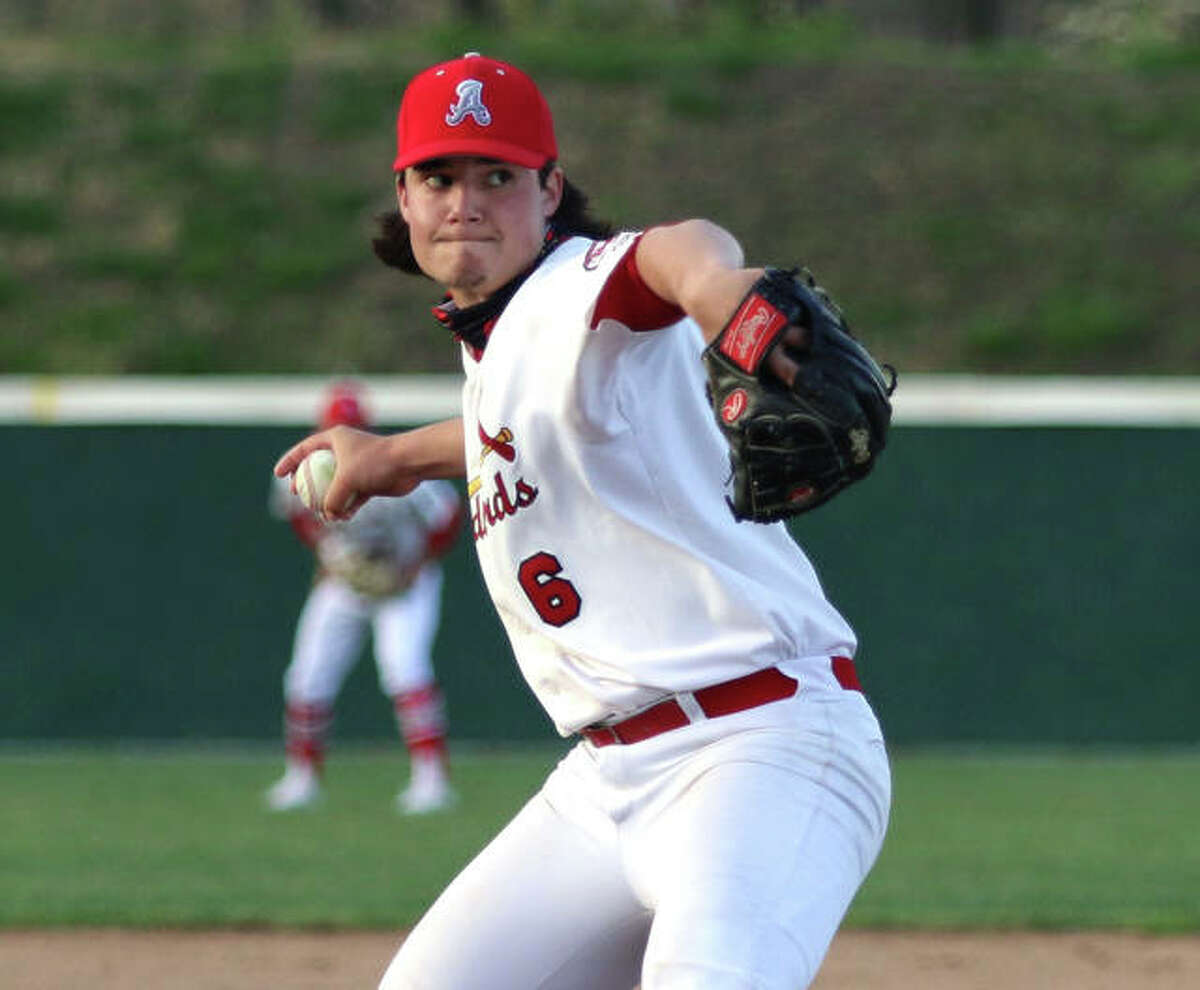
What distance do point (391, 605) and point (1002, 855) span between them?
10.3 feet

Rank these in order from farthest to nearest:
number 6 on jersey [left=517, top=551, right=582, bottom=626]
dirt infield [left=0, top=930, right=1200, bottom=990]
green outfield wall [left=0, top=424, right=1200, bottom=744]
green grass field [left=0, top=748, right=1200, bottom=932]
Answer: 1. green outfield wall [left=0, top=424, right=1200, bottom=744]
2. green grass field [left=0, top=748, right=1200, bottom=932]
3. dirt infield [left=0, top=930, right=1200, bottom=990]
4. number 6 on jersey [left=517, top=551, right=582, bottom=626]

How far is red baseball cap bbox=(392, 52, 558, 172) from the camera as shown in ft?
9.80

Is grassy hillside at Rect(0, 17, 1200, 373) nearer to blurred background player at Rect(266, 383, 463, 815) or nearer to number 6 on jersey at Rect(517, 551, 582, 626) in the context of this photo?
blurred background player at Rect(266, 383, 463, 815)

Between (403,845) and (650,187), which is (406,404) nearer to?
(403,845)

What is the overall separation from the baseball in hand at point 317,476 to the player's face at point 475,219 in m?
0.54

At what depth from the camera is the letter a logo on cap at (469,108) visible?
2986 millimetres

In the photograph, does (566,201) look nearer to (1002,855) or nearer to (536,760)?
(1002,855)

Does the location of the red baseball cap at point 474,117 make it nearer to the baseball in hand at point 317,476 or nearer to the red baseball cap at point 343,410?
the baseball in hand at point 317,476

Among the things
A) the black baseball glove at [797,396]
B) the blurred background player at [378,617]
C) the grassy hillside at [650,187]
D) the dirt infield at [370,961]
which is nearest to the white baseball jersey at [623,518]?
the black baseball glove at [797,396]

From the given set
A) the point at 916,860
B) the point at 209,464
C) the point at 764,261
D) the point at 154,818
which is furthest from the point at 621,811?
the point at 764,261

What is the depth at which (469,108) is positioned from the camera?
2988 millimetres

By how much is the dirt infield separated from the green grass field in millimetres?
168

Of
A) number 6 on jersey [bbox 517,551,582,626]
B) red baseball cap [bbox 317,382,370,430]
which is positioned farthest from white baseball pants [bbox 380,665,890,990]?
red baseball cap [bbox 317,382,370,430]

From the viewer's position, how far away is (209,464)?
1275 centimetres
